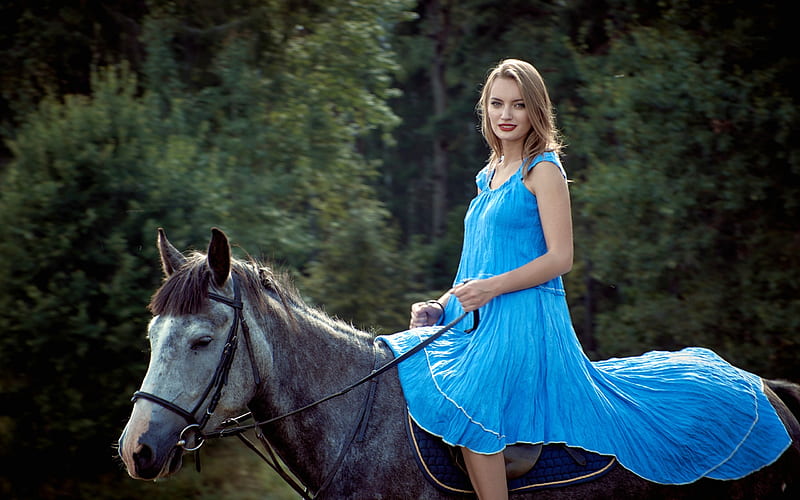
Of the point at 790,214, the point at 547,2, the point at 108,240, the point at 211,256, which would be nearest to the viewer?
the point at 211,256

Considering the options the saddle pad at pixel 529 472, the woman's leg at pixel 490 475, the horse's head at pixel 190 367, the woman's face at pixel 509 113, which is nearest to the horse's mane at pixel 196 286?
the horse's head at pixel 190 367

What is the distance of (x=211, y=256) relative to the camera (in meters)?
2.88

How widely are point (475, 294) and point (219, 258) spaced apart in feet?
3.50

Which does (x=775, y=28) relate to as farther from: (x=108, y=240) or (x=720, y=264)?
(x=108, y=240)

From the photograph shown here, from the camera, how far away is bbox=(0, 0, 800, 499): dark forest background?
681cm

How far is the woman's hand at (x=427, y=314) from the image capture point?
11.9 feet

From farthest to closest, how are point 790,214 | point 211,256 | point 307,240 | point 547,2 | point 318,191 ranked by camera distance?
point 547,2 → point 318,191 → point 307,240 → point 790,214 → point 211,256

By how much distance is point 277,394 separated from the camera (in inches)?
121

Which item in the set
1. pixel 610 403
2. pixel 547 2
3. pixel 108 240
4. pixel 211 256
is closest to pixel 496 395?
pixel 610 403

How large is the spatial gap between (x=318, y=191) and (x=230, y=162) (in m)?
3.23

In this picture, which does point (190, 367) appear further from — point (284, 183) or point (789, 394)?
point (284, 183)

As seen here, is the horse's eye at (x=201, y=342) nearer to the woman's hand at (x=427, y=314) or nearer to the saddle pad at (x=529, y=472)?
the saddle pad at (x=529, y=472)

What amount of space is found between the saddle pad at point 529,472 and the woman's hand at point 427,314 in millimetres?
595

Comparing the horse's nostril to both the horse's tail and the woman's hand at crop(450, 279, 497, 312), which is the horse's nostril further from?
the horse's tail
